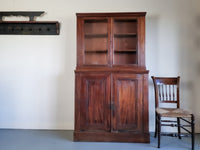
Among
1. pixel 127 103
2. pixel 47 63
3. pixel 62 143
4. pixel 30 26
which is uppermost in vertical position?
pixel 30 26

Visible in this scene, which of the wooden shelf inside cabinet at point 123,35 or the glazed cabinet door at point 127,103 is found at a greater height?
the wooden shelf inside cabinet at point 123,35

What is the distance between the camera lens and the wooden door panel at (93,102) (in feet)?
7.43

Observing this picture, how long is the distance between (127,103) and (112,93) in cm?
26

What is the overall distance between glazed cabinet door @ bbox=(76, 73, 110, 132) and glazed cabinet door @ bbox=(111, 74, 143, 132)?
158 millimetres

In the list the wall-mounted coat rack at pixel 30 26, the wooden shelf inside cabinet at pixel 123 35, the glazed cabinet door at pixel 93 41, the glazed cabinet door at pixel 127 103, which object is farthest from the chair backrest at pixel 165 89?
the wall-mounted coat rack at pixel 30 26

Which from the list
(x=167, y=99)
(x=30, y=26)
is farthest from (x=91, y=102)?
(x=30, y=26)

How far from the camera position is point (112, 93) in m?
2.25

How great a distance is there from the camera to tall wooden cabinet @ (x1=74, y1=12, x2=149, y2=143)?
2.23 meters

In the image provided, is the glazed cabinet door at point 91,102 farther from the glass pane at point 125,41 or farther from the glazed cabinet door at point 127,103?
the glass pane at point 125,41

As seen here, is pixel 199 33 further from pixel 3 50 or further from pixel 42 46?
pixel 3 50

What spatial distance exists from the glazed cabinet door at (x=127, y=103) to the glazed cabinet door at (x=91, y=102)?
0.52 feet

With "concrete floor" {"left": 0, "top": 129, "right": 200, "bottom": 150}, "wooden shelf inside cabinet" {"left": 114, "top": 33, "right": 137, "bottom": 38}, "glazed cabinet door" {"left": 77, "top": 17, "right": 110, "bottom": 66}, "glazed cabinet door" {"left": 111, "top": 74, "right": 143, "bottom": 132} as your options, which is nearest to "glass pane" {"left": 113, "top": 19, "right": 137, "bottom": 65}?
"wooden shelf inside cabinet" {"left": 114, "top": 33, "right": 137, "bottom": 38}

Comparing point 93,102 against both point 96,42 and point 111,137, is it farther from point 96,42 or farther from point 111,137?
point 96,42

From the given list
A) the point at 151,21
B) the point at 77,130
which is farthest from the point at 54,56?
the point at 151,21
